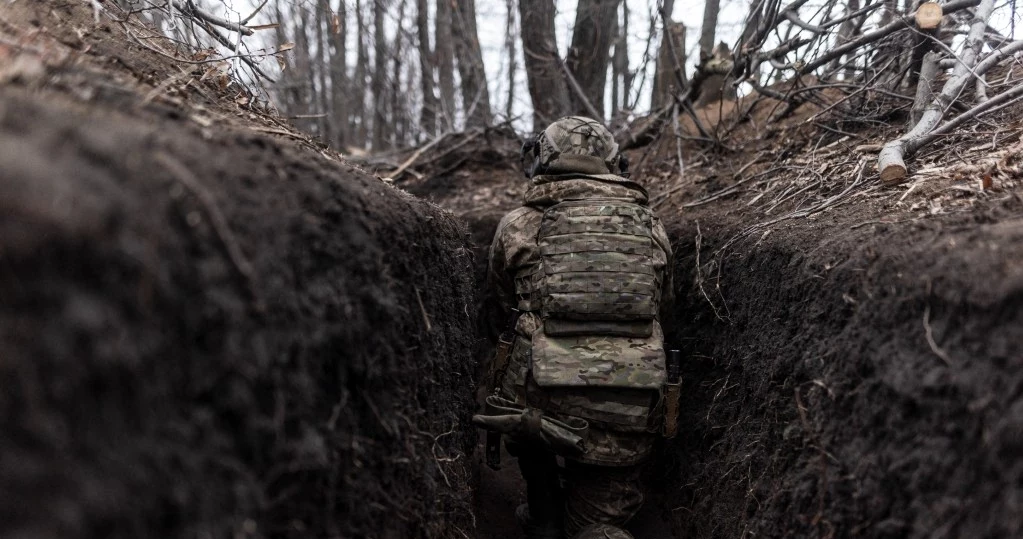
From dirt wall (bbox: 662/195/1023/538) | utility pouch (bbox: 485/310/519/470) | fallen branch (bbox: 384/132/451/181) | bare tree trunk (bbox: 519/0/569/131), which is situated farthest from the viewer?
bare tree trunk (bbox: 519/0/569/131)

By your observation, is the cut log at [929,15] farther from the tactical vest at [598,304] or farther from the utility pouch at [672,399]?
the utility pouch at [672,399]

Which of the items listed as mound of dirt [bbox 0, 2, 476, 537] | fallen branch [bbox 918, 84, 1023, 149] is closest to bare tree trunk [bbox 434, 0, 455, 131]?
fallen branch [bbox 918, 84, 1023, 149]

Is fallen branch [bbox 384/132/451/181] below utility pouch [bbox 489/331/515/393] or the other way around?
the other way around

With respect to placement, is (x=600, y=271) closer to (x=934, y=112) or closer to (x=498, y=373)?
(x=498, y=373)

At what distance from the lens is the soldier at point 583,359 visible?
10.8 ft

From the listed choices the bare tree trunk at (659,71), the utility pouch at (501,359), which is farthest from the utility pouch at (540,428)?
the bare tree trunk at (659,71)

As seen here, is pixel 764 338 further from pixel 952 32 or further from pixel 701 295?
pixel 952 32

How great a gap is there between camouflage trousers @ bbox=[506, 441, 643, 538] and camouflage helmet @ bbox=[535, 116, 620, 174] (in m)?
1.76

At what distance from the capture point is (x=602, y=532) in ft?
10.8

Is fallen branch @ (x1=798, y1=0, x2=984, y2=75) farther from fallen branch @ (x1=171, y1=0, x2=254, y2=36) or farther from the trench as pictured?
fallen branch @ (x1=171, y1=0, x2=254, y2=36)

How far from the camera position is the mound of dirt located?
110cm

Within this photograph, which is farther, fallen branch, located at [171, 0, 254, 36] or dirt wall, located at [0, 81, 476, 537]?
fallen branch, located at [171, 0, 254, 36]

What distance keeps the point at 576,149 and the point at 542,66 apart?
140 inches

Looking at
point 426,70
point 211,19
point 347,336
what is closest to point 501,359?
point 347,336
